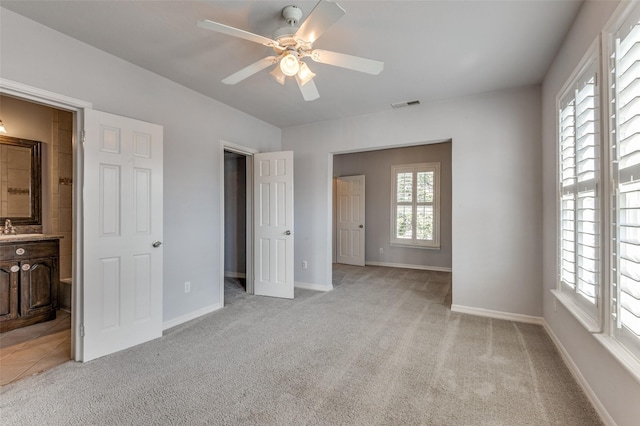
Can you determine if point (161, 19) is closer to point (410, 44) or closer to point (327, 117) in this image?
point (410, 44)

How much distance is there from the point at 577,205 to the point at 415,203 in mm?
4086

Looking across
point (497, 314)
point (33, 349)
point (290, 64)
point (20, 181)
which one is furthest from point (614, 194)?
point (20, 181)

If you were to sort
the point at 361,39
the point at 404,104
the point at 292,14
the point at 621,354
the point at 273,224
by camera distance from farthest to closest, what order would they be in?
the point at 273,224, the point at 404,104, the point at 361,39, the point at 292,14, the point at 621,354

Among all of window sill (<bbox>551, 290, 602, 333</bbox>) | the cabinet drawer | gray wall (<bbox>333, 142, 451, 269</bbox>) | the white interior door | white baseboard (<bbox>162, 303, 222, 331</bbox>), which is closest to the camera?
window sill (<bbox>551, 290, 602, 333</bbox>)

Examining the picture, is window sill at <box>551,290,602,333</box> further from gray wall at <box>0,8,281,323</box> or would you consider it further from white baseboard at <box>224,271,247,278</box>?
white baseboard at <box>224,271,247,278</box>

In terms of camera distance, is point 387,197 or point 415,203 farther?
point 387,197

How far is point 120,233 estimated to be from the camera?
2.56 meters

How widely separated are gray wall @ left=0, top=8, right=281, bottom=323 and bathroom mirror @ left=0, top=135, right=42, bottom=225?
185 cm

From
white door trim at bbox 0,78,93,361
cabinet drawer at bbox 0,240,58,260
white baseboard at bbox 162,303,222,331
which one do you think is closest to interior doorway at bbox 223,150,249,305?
white baseboard at bbox 162,303,222,331

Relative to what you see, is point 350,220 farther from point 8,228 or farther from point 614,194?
point 8,228

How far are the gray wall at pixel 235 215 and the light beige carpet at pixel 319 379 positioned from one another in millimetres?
2350

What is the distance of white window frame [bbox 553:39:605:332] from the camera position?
1737 millimetres

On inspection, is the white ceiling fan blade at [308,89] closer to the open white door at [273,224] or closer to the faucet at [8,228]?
the open white door at [273,224]

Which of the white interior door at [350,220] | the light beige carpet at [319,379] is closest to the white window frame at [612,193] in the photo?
the light beige carpet at [319,379]
